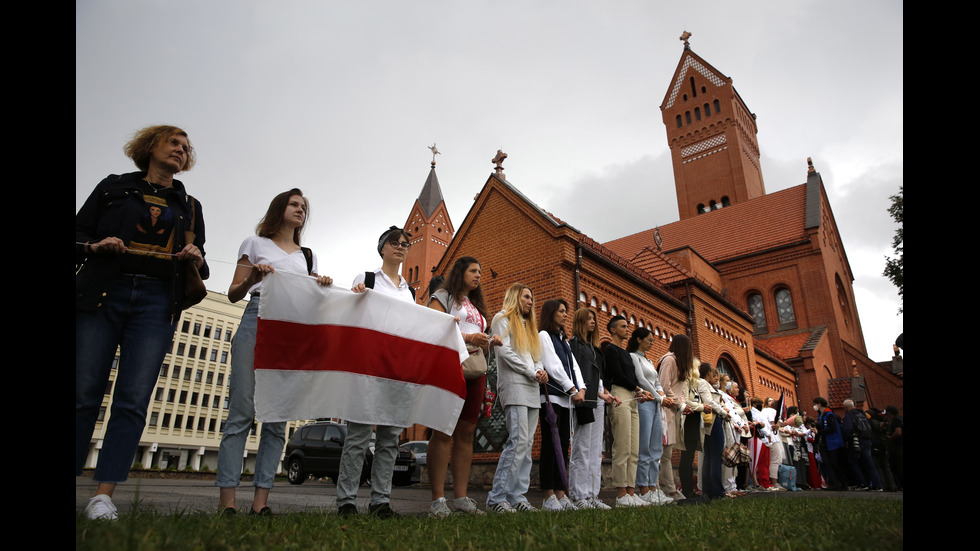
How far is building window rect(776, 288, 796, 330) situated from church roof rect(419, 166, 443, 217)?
23.4m

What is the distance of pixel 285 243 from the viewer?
411 cm

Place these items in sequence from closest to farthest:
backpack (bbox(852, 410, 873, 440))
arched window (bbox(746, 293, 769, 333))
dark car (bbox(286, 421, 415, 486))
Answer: backpack (bbox(852, 410, 873, 440)) < dark car (bbox(286, 421, 415, 486)) < arched window (bbox(746, 293, 769, 333))

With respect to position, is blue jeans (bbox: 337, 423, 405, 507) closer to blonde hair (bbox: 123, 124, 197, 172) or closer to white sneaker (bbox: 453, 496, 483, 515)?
white sneaker (bbox: 453, 496, 483, 515)

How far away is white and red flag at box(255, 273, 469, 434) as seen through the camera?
3797mm

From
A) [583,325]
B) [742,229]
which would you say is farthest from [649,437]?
[742,229]

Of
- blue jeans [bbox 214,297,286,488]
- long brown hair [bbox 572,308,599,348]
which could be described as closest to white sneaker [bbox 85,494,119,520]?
blue jeans [bbox 214,297,286,488]

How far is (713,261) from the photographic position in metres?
35.3

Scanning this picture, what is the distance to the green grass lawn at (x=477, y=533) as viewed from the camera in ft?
6.66

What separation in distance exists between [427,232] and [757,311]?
2162 cm

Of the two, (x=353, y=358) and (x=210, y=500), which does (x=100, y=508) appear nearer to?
(x=353, y=358)

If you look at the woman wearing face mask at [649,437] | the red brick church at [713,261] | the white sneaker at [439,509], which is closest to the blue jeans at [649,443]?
the woman wearing face mask at [649,437]

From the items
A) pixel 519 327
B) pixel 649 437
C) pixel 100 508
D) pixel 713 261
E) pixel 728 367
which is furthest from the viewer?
pixel 713 261

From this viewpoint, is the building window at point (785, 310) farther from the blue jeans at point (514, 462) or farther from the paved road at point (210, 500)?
the blue jeans at point (514, 462)
